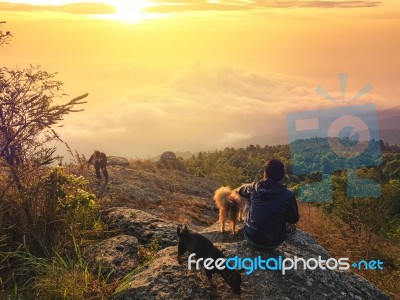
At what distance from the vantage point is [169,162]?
3269 centimetres

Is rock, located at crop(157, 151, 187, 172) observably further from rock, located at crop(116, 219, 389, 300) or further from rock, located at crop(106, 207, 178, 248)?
rock, located at crop(116, 219, 389, 300)

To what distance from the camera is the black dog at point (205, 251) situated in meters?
5.77

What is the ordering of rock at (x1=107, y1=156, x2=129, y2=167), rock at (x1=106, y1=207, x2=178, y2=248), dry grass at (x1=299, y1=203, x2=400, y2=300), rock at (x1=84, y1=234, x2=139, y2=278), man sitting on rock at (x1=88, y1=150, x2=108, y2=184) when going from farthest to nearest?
rock at (x1=107, y1=156, x2=129, y2=167) → man sitting on rock at (x1=88, y1=150, x2=108, y2=184) → dry grass at (x1=299, y1=203, x2=400, y2=300) → rock at (x1=106, y1=207, x2=178, y2=248) → rock at (x1=84, y1=234, x2=139, y2=278)

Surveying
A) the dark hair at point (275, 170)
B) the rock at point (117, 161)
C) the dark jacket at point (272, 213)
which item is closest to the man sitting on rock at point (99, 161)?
the rock at point (117, 161)

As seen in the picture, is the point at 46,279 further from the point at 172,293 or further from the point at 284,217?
the point at 284,217

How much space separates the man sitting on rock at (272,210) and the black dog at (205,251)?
101cm

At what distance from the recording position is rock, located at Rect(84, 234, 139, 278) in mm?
6996

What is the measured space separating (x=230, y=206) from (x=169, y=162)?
24.0 meters

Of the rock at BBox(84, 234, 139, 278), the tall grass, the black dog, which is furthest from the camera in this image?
the rock at BBox(84, 234, 139, 278)

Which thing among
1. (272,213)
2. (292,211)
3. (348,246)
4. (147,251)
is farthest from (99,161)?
(292,211)

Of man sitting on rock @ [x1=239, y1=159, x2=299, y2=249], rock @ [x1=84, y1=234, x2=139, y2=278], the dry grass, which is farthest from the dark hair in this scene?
the dry grass

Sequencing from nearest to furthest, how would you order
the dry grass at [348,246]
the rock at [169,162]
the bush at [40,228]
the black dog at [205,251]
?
1. the black dog at [205,251]
2. the bush at [40,228]
3. the dry grass at [348,246]
4. the rock at [169,162]

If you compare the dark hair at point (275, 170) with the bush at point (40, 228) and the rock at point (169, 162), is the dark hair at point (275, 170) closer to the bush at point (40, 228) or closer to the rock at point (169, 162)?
the bush at point (40, 228)

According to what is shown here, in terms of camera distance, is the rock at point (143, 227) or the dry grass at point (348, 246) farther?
the dry grass at point (348, 246)
